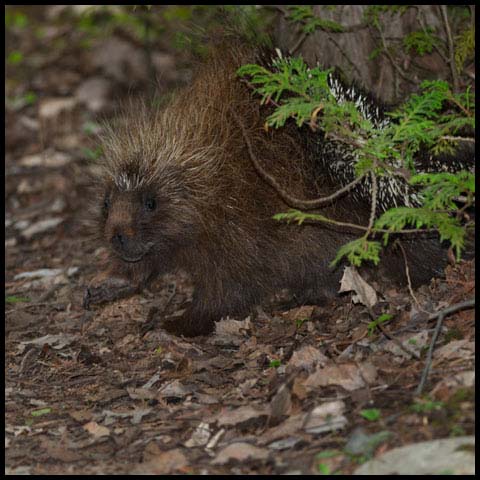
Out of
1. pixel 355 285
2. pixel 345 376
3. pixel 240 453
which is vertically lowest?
pixel 240 453

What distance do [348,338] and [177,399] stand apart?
102 centimetres

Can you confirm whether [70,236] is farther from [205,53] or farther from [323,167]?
[323,167]

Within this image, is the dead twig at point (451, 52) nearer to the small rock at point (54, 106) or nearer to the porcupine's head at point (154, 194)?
the porcupine's head at point (154, 194)

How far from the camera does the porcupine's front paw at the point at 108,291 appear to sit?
6062 mm

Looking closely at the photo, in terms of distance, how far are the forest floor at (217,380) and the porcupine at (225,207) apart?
0.66 feet

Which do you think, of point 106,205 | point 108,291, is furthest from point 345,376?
point 108,291

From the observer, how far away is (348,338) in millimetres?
4594

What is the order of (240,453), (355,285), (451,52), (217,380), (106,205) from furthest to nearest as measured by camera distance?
(451,52), (106,205), (217,380), (355,285), (240,453)

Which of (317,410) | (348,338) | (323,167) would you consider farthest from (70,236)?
(317,410)

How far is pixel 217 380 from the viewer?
447 centimetres

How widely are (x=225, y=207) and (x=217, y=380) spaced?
1.30 m

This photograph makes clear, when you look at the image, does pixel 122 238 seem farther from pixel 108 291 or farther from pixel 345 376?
pixel 345 376

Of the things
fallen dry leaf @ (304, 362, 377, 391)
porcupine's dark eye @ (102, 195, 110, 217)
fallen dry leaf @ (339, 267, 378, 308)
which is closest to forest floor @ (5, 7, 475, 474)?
fallen dry leaf @ (304, 362, 377, 391)

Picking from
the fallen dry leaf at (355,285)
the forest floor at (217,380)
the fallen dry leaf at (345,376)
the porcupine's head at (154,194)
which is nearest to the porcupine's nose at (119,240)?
→ the porcupine's head at (154,194)
